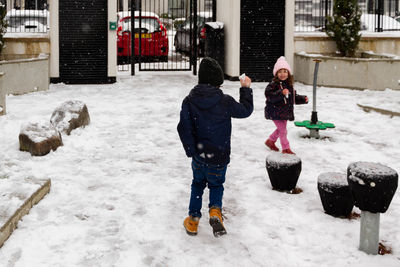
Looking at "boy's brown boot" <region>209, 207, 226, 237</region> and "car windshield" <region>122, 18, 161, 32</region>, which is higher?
"car windshield" <region>122, 18, 161, 32</region>

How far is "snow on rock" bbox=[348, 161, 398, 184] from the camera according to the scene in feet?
11.5

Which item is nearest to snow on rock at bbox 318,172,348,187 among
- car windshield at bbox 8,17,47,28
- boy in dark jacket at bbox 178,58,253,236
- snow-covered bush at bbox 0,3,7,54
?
boy in dark jacket at bbox 178,58,253,236

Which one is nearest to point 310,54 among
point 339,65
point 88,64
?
point 339,65

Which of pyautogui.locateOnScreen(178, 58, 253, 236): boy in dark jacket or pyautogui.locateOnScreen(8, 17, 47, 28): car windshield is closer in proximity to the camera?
pyautogui.locateOnScreen(178, 58, 253, 236): boy in dark jacket

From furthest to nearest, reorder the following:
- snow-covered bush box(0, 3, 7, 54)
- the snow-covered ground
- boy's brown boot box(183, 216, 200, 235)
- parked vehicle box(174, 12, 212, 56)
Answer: parked vehicle box(174, 12, 212, 56), snow-covered bush box(0, 3, 7, 54), boy's brown boot box(183, 216, 200, 235), the snow-covered ground

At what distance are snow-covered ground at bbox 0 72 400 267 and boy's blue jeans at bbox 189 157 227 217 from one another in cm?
24

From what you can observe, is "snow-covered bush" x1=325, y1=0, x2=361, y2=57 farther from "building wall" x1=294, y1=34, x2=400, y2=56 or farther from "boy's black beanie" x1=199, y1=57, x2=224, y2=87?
"boy's black beanie" x1=199, y1=57, x2=224, y2=87

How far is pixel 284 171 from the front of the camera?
518cm

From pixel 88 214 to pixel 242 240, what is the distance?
1415 millimetres

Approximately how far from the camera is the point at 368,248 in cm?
388

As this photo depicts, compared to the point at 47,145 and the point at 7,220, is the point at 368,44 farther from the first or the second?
the point at 7,220

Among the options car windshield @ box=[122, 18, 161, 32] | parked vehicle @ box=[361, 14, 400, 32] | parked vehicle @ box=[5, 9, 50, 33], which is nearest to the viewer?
parked vehicle @ box=[5, 9, 50, 33]

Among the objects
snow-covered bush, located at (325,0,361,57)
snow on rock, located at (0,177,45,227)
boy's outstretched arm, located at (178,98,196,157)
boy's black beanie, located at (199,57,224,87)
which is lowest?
snow on rock, located at (0,177,45,227)

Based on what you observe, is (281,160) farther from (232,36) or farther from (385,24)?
(385,24)
